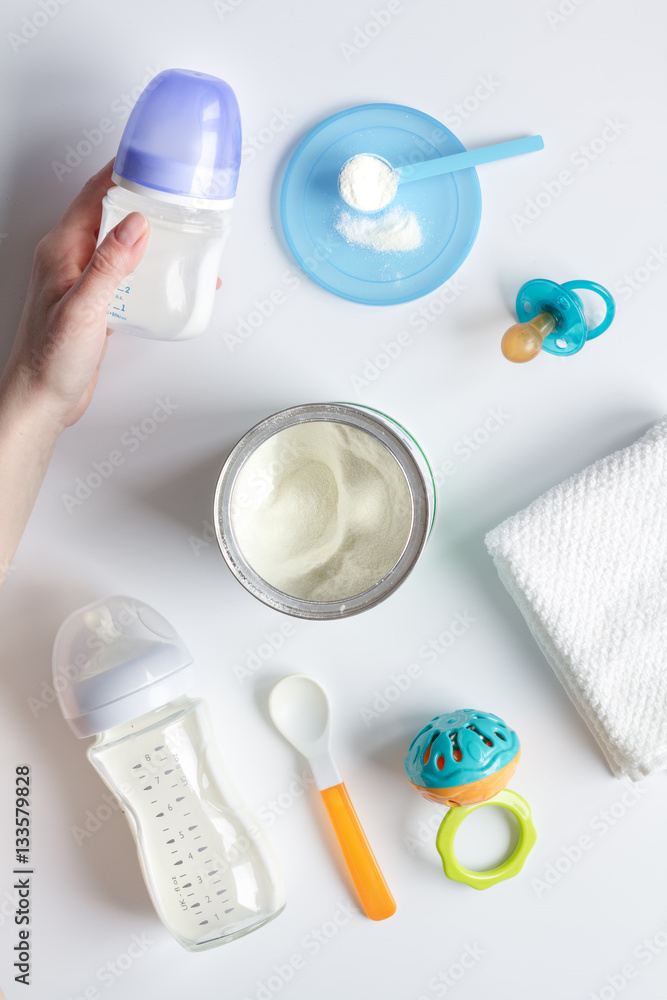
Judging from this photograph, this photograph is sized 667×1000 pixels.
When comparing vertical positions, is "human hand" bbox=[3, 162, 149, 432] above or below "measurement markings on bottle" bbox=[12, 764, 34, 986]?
above

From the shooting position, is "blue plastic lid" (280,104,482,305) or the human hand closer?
the human hand

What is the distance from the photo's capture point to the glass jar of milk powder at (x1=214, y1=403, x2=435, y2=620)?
2.24 ft

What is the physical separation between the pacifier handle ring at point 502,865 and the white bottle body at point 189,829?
0.64ft

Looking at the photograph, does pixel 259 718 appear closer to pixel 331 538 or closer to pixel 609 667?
pixel 331 538

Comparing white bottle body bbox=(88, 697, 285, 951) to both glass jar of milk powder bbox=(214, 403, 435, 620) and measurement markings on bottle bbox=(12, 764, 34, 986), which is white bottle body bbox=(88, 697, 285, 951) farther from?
glass jar of milk powder bbox=(214, 403, 435, 620)

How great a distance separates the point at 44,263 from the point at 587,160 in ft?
2.00

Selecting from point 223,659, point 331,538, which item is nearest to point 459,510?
point 331,538

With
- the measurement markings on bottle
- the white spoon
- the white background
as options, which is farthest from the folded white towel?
the measurement markings on bottle

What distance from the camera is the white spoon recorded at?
0.82m

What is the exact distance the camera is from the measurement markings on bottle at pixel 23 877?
0.85 m

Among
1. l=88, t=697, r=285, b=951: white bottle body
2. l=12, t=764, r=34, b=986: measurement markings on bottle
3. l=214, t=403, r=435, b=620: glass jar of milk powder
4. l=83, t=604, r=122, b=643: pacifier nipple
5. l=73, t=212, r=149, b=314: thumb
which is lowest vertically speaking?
l=12, t=764, r=34, b=986: measurement markings on bottle

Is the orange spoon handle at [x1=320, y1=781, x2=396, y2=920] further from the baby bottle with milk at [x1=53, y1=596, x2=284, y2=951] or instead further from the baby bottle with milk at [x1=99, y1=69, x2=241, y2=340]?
the baby bottle with milk at [x1=99, y1=69, x2=241, y2=340]

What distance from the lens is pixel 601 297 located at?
81cm

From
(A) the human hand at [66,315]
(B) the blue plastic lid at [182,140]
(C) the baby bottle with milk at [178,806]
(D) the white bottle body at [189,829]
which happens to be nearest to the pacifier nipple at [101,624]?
(C) the baby bottle with milk at [178,806]
